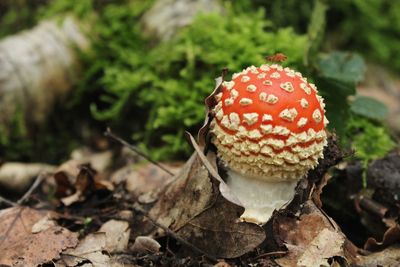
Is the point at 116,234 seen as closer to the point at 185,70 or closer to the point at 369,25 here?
the point at 185,70

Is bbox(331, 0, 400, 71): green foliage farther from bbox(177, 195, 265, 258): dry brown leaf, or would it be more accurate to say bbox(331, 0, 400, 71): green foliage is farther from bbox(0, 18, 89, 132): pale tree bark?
bbox(177, 195, 265, 258): dry brown leaf

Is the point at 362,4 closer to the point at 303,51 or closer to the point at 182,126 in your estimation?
the point at 303,51

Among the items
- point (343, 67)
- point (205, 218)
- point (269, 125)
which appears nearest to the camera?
point (269, 125)

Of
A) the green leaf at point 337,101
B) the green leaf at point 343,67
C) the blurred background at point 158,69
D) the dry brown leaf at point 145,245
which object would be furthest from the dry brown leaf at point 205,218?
the green leaf at point 343,67

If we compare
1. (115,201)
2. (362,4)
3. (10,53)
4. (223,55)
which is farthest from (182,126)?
(362,4)

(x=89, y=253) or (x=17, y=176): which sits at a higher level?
(x=89, y=253)

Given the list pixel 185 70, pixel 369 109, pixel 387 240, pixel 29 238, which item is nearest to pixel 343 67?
pixel 369 109
